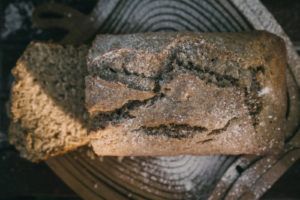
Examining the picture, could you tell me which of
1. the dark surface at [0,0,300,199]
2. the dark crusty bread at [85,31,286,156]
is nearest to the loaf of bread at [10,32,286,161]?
the dark crusty bread at [85,31,286,156]

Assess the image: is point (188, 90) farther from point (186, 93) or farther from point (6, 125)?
point (6, 125)

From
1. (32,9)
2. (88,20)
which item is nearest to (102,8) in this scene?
(88,20)

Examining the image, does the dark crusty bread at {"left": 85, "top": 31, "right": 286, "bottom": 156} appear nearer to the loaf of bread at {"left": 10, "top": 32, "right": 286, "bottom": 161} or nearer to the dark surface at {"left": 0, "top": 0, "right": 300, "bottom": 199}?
the loaf of bread at {"left": 10, "top": 32, "right": 286, "bottom": 161}

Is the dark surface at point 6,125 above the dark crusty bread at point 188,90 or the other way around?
the other way around

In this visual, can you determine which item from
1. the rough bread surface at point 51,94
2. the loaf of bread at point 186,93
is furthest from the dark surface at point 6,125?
the loaf of bread at point 186,93

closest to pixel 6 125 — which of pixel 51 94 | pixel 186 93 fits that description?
pixel 51 94

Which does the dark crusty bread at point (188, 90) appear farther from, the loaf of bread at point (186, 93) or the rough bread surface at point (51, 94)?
the rough bread surface at point (51, 94)
